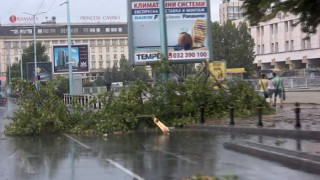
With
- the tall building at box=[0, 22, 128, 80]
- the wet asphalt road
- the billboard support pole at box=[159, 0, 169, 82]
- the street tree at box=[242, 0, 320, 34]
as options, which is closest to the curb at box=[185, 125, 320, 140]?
the wet asphalt road

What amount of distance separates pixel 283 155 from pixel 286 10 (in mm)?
3982

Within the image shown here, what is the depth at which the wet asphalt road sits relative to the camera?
9.23m

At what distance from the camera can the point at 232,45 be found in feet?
282

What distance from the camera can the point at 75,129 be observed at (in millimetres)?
18609

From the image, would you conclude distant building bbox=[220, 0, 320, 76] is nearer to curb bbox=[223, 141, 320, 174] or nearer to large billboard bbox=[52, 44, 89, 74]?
large billboard bbox=[52, 44, 89, 74]

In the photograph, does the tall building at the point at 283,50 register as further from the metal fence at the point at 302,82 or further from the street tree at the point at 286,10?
the street tree at the point at 286,10

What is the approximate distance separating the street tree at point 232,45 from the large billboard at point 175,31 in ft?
197

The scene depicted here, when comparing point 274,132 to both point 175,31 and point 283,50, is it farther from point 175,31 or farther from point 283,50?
point 283,50

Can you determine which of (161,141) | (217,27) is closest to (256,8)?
(161,141)

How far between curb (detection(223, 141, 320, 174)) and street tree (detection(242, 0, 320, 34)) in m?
2.80

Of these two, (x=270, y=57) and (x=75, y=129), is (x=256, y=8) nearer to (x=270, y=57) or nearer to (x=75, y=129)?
(x=75, y=129)

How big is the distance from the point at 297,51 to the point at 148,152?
79.9m

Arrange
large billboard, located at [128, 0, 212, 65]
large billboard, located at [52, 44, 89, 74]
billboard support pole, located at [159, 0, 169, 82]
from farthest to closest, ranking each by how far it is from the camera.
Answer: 1. large billboard, located at [52, 44, 89, 74]
2. large billboard, located at [128, 0, 212, 65]
3. billboard support pole, located at [159, 0, 169, 82]

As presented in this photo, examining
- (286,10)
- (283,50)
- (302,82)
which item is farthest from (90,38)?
(286,10)
